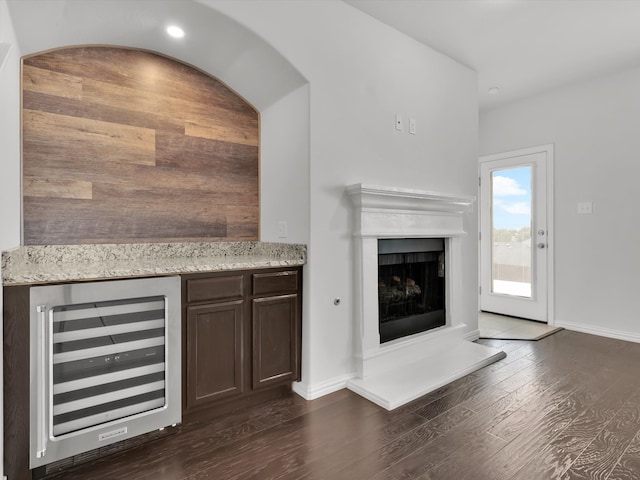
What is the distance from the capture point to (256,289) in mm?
2191

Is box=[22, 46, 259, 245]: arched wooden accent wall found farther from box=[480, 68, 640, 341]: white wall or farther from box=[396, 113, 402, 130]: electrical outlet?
box=[480, 68, 640, 341]: white wall

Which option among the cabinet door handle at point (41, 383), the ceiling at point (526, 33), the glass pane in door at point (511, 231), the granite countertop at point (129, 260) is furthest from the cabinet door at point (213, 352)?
the glass pane in door at point (511, 231)

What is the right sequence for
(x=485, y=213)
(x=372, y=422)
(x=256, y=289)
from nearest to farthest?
(x=372, y=422)
(x=256, y=289)
(x=485, y=213)

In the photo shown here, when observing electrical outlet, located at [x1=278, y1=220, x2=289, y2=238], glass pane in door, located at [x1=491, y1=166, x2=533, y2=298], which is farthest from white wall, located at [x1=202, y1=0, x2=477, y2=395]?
glass pane in door, located at [x1=491, y1=166, x2=533, y2=298]

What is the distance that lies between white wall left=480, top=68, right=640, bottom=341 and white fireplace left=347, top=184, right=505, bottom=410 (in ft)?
5.36

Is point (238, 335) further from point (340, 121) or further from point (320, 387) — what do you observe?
point (340, 121)

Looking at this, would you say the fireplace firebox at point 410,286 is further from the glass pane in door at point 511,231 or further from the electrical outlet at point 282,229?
the glass pane in door at point 511,231

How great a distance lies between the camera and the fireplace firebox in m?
2.79

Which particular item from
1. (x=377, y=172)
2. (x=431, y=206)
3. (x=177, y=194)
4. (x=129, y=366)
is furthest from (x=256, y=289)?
(x=431, y=206)

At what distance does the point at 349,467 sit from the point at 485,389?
50.1 inches

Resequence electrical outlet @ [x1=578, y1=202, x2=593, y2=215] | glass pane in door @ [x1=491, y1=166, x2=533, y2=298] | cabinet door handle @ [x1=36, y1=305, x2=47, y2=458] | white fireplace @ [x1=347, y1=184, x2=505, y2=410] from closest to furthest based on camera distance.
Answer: cabinet door handle @ [x1=36, y1=305, x2=47, y2=458], white fireplace @ [x1=347, y1=184, x2=505, y2=410], electrical outlet @ [x1=578, y1=202, x2=593, y2=215], glass pane in door @ [x1=491, y1=166, x2=533, y2=298]

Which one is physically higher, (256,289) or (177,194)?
(177,194)

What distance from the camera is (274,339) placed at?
2.28 meters

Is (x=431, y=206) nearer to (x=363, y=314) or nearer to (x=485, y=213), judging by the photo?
(x=363, y=314)
